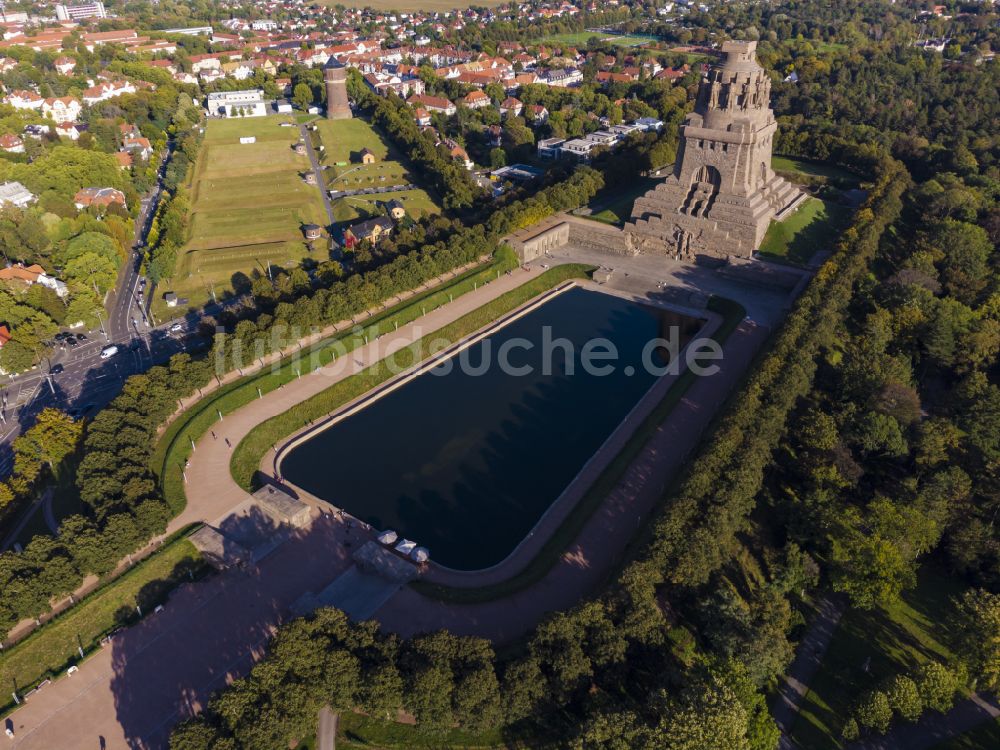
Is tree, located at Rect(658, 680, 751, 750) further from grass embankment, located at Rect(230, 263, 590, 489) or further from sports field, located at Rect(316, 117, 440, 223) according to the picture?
sports field, located at Rect(316, 117, 440, 223)

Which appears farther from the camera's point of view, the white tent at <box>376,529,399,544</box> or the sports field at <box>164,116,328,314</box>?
the sports field at <box>164,116,328,314</box>

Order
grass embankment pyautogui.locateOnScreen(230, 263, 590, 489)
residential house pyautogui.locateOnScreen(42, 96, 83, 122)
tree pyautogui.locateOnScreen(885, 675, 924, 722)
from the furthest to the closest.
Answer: residential house pyautogui.locateOnScreen(42, 96, 83, 122)
grass embankment pyautogui.locateOnScreen(230, 263, 590, 489)
tree pyautogui.locateOnScreen(885, 675, 924, 722)

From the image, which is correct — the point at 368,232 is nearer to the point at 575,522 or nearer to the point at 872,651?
the point at 575,522

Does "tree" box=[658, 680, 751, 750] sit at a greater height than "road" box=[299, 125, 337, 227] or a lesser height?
greater

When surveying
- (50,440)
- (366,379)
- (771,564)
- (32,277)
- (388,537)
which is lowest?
(388,537)

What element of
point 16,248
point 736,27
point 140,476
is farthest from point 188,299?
point 736,27

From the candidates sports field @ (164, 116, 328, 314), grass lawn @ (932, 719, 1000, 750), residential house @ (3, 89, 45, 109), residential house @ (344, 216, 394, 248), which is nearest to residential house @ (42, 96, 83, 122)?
residential house @ (3, 89, 45, 109)

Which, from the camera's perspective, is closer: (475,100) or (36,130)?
(36,130)

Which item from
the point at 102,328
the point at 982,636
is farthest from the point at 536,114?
the point at 982,636
